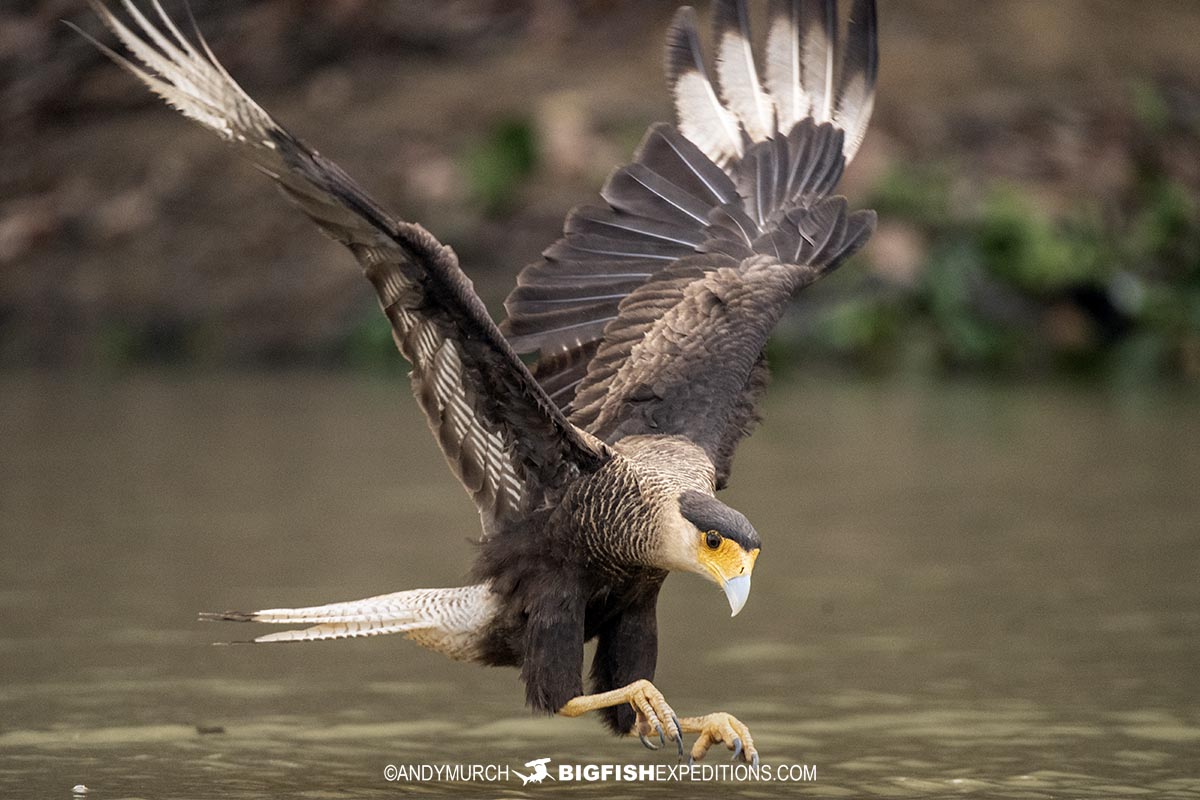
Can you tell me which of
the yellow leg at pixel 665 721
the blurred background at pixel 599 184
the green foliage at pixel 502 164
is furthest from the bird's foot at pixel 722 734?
the green foliage at pixel 502 164

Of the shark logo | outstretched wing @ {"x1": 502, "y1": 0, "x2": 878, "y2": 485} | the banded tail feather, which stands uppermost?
outstretched wing @ {"x1": 502, "y1": 0, "x2": 878, "y2": 485}

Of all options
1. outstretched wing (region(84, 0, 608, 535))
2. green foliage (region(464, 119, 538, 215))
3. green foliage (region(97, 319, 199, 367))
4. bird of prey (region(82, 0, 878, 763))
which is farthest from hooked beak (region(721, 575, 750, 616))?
green foliage (region(464, 119, 538, 215))

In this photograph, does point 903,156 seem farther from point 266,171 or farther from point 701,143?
point 266,171

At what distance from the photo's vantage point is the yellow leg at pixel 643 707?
5.59 m

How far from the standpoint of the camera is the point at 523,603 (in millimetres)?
5895

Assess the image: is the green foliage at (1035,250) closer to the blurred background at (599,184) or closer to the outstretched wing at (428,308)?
the blurred background at (599,184)

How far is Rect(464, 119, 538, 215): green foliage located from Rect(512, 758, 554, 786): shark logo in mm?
11655

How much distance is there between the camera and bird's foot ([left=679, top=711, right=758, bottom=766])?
222 inches

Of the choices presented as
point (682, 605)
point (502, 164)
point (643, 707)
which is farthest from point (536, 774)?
point (502, 164)

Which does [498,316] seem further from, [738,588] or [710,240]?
[738,588]

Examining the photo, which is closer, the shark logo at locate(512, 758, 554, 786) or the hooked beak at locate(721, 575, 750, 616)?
the hooked beak at locate(721, 575, 750, 616)

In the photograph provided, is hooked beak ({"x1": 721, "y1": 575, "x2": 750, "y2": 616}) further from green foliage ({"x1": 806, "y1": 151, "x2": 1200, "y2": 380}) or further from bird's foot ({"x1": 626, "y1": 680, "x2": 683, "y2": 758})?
green foliage ({"x1": 806, "y1": 151, "x2": 1200, "y2": 380})

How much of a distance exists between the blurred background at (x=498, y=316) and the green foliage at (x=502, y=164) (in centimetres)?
5

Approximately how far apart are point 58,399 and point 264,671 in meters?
7.38
